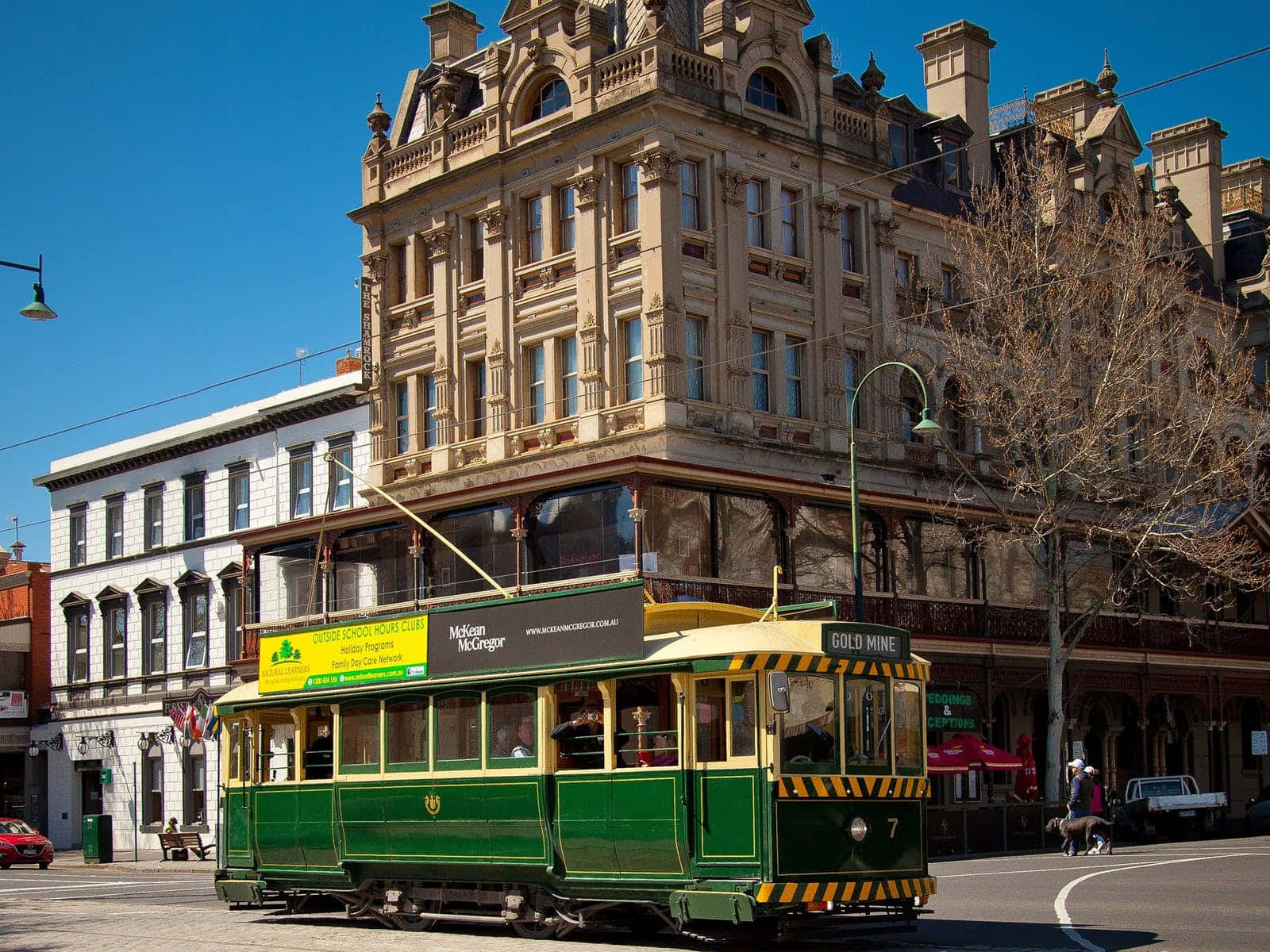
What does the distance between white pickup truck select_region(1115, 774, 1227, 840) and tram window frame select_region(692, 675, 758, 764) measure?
24.1 metres

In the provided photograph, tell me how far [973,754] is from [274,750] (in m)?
18.0

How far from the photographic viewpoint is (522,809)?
52.4 ft

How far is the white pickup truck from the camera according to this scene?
118 feet

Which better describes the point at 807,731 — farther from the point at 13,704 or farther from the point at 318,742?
the point at 13,704

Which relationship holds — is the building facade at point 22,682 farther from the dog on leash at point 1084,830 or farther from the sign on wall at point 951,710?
the dog on leash at point 1084,830

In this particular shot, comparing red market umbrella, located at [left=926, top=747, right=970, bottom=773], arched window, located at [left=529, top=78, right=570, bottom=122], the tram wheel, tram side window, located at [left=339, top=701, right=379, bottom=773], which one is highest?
arched window, located at [left=529, top=78, right=570, bottom=122]

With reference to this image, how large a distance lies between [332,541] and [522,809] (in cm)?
2178

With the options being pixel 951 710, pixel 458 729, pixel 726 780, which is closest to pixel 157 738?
pixel 951 710

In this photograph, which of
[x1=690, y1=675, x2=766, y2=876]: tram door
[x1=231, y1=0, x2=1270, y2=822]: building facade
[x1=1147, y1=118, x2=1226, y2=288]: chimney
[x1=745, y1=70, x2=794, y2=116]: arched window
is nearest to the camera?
[x1=690, y1=675, x2=766, y2=876]: tram door

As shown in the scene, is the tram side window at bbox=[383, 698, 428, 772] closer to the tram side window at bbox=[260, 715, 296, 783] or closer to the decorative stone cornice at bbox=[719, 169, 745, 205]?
the tram side window at bbox=[260, 715, 296, 783]

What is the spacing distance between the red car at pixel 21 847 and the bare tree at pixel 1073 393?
22.6 m

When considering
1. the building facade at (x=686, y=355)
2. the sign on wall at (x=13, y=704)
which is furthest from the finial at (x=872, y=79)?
the sign on wall at (x=13, y=704)

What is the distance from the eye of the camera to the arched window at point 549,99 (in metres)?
36.6

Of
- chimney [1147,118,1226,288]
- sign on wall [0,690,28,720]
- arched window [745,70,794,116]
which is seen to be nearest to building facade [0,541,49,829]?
Result: sign on wall [0,690,28,720]
